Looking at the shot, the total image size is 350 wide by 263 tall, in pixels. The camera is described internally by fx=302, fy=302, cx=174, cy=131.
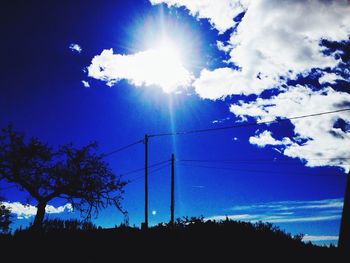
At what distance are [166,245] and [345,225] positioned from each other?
7800 millimetres

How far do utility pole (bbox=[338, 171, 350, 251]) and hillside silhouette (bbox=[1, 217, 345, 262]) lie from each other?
1.26 ft

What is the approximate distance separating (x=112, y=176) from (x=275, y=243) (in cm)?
1680

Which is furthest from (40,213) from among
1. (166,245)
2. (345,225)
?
(345,225)

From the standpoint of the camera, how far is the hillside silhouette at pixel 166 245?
43.6ft

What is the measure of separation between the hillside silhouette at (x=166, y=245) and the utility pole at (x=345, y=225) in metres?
0.39

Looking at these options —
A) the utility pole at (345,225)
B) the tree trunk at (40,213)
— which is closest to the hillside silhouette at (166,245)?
the utility pole at (345,225)

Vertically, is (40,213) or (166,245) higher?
(40,213)

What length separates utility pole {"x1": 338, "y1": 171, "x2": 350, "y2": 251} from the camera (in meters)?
10.4

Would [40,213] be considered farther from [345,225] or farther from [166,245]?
[345,225]

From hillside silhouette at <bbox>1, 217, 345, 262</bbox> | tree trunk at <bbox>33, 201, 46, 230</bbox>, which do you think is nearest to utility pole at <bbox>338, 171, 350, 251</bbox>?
hillside silhouette at <bbox>1, 217, 345, 262</bbox>

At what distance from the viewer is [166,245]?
1452 centimetres

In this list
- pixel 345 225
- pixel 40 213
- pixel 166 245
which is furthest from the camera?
pixel 40 213

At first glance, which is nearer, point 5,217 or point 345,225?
point 345,225

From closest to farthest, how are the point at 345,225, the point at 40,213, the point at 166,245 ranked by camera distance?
the point at 345,225
the point at 166,245
the point at 40,213
